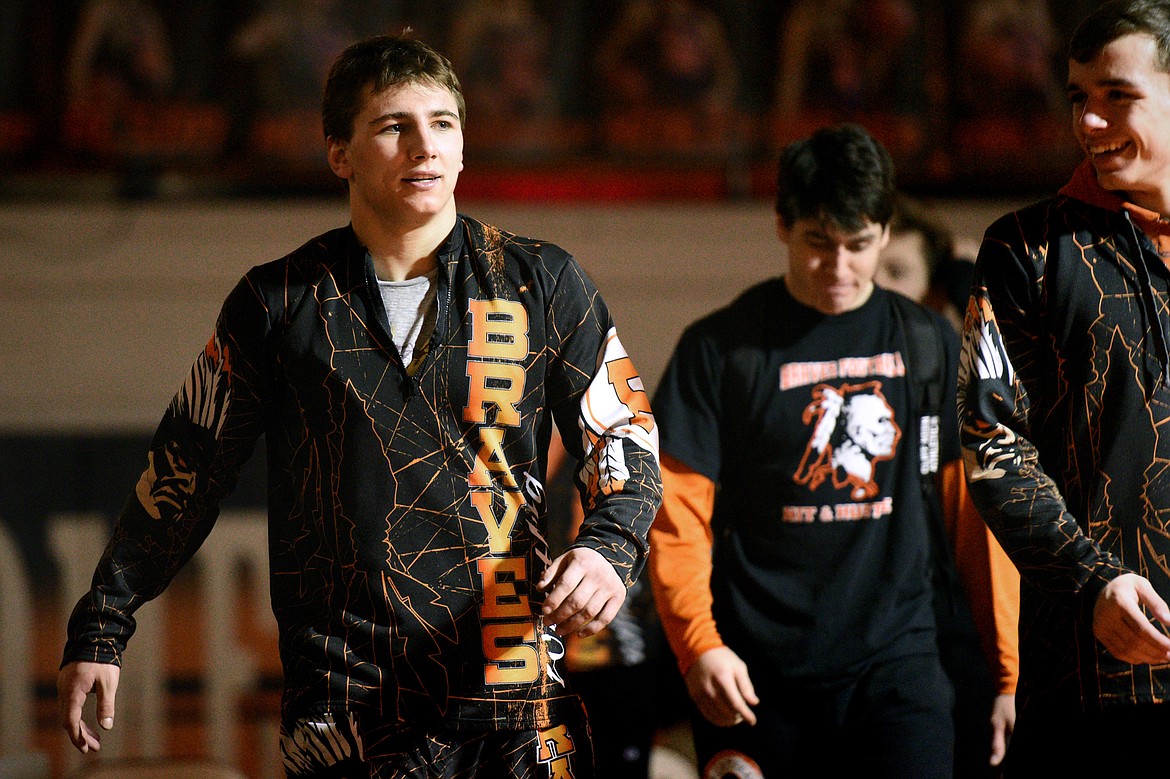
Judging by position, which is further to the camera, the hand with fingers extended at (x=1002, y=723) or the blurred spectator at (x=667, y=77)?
the blurred spectator at (x=667, y=77)

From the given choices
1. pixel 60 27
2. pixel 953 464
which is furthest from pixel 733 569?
pixel 60 27

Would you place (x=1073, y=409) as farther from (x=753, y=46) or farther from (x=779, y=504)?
(x=753, y=46)

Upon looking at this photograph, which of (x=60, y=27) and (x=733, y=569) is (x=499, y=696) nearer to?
(x=733, y=569)

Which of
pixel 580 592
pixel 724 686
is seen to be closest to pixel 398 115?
pixel 580 592

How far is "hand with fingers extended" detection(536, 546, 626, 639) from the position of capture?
5.91 ft

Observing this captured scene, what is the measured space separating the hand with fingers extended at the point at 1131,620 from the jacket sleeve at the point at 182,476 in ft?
4.51

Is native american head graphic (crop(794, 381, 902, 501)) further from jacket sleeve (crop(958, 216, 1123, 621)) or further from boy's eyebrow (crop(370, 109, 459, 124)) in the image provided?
boy's eyebrow (crop(370, 109, 459, 124))

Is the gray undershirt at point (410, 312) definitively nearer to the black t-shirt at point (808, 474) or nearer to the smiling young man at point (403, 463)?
the smiling young man at point (403, 463)

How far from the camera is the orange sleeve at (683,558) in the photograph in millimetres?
2627

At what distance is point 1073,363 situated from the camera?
200 cm

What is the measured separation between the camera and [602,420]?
6.61 ft

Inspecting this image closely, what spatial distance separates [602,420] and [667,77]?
468cm

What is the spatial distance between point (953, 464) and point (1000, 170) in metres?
4.12

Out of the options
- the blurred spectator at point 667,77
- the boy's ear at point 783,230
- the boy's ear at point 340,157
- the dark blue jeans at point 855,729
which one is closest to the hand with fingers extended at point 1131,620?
the dark blue jeans at point 855,729
